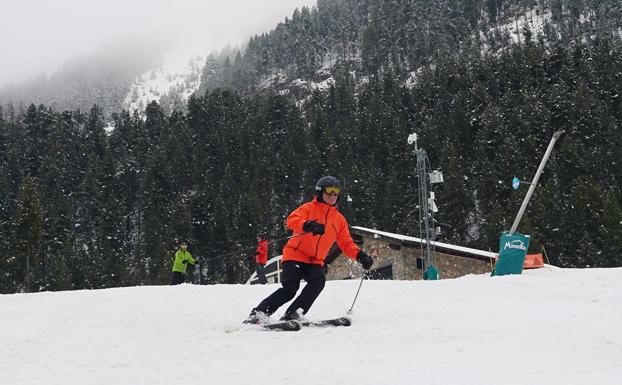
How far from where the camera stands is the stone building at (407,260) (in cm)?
2545

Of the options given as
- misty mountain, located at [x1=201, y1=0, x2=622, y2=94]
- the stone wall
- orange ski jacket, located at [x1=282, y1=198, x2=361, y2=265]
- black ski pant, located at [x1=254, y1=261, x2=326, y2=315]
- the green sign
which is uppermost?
misty mountain, located at [x1=201, y1=0, x2=622, y2=94]

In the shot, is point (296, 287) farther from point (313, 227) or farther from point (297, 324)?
point (313, 227)

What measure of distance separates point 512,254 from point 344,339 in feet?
20.9

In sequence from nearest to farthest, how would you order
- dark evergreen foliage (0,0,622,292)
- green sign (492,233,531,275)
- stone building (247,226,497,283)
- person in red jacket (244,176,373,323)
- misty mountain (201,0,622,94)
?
person in red jacket (244,176,373,323) < green sign (492,233,531,275) < stone building (247,226,497,283) < dark evergreen foliage (0,0,622,292) < misty mountain (201,0,622,94)

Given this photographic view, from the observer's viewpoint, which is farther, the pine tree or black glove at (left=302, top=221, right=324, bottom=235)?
the pine tree

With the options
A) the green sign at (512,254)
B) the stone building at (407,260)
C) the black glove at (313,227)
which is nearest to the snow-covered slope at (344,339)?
the black glove at (313,227)

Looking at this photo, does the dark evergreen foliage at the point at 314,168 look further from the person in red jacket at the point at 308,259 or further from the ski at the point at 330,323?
the ski at the point at 330,323

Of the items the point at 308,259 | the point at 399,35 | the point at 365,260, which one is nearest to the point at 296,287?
the point at 308,259

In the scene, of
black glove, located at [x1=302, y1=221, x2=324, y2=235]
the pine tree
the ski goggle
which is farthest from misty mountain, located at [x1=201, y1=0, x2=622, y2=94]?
black glove, located at [x1=302, y1=221, x2=324, y2=235]

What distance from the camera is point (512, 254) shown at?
33.7 feet

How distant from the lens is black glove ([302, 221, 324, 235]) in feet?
17.9

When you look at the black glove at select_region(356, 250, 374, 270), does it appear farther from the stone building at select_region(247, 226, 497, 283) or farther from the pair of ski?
the stone building at select_region(247, 226, 497, 283)

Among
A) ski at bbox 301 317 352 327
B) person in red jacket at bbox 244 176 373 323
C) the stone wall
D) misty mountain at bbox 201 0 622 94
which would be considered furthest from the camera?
misty mountain at bbox 201 0 622 94

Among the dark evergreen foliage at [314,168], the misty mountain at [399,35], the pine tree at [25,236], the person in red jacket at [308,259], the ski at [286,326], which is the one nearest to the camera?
the ski at [286,326]
